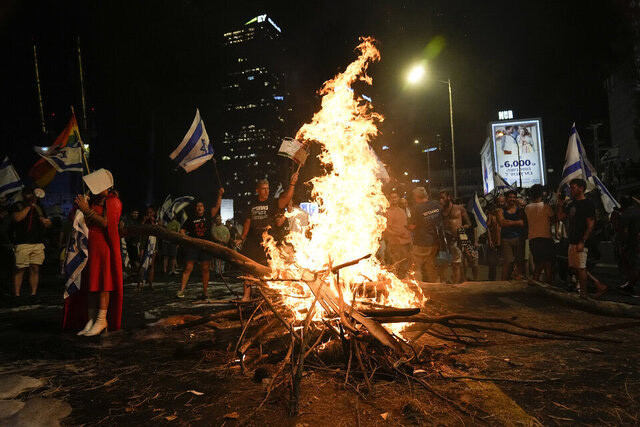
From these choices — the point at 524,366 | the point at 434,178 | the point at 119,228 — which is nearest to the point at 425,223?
the point at 524,366

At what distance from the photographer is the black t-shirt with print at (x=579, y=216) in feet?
21.7


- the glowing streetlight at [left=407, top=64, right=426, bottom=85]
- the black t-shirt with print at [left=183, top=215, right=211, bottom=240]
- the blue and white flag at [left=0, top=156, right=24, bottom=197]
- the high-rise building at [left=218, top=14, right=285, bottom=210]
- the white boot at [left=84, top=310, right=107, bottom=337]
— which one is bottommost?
the white boot at [left=84, top=310, right=107, bottom=337]

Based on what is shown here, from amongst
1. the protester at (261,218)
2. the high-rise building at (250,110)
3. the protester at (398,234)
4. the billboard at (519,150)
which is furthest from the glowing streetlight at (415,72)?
the high-rise building at (250,110)

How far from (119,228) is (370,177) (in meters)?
4.35

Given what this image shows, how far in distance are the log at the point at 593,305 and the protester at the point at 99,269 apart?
286 inches

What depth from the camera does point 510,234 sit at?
8.81m

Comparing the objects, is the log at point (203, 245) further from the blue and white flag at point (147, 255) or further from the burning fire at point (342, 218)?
the blue and white flag at point (147, 255)

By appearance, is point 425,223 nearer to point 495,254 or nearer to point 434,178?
point 495,254

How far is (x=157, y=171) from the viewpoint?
31438mm

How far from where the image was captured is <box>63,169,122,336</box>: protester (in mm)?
5051

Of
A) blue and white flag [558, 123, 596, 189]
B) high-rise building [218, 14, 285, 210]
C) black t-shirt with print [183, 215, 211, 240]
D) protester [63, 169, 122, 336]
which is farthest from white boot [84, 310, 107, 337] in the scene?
high-rise building [218, 14, 285, 210]

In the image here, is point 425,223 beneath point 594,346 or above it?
above

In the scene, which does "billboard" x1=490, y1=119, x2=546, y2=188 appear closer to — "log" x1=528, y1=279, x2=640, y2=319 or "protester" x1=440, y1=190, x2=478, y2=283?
"protester" x1=440, y1=190, x2=478, y2=283

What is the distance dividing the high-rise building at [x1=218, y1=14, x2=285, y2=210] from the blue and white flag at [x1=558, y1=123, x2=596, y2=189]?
3892 inches
